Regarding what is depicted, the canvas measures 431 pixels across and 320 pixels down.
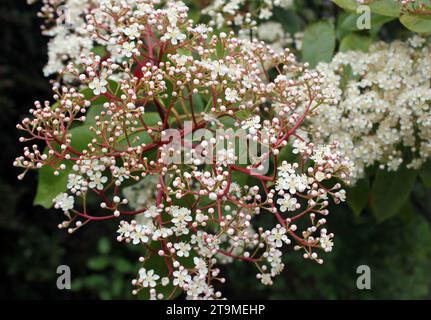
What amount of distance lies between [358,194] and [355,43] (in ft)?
1.54

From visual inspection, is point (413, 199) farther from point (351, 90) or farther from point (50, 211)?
point (50, 211)

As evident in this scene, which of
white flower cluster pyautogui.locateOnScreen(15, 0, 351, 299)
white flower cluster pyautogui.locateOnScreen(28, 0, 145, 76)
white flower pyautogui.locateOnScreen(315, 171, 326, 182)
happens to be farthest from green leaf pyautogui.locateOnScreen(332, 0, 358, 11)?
white flower cluster pyautogui.locateOnScreen(28, 0, 145, 76)

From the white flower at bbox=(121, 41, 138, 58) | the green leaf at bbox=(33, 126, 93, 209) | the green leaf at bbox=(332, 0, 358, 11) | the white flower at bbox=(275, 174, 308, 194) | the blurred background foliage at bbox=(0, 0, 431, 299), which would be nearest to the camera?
the white flower at bbox=(275, 174, 308, 194)

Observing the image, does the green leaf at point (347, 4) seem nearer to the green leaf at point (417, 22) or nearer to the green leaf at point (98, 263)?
the green leaf at point (417, 22)

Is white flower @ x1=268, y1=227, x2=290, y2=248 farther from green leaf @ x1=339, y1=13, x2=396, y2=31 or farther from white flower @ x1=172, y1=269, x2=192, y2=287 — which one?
green leaf @ x1=339, y1=13, x2=396, y2=31

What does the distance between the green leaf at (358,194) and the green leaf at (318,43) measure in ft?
1.28

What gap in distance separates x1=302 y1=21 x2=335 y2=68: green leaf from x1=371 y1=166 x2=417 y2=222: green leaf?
1.30ft

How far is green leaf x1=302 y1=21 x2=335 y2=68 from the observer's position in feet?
5.57

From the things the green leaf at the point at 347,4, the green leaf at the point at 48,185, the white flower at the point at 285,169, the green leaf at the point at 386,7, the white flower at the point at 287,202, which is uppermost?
the green leaf at the point at 347,4

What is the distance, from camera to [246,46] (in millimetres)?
1449

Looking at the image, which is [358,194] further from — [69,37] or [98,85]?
[69,37]

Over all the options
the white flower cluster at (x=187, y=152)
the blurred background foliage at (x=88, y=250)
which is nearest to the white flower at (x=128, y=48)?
the white flower cluster at (x=187, y=152)

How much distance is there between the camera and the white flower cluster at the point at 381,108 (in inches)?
58.4

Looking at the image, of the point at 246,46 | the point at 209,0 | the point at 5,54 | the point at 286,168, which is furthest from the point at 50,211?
the point at 286,168
